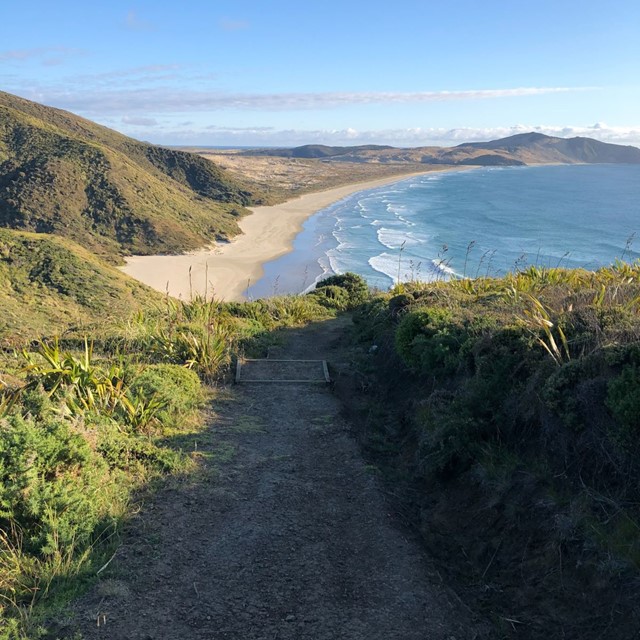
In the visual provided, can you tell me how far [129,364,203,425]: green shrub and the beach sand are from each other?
45.8 feet

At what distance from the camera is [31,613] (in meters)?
3.63

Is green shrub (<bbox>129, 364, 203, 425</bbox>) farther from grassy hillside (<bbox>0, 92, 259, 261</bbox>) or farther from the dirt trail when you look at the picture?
grassy hillside (<bbox>0, 92, 259, 261</bbox>)

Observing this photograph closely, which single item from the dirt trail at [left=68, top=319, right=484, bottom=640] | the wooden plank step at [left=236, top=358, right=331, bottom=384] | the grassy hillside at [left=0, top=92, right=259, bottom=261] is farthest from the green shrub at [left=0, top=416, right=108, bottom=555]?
the grassy hillside at [left=0, top=92, right=259, bottom=261]

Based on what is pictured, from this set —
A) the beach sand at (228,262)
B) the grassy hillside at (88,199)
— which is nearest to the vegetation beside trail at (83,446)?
the beach sand at (228,262)

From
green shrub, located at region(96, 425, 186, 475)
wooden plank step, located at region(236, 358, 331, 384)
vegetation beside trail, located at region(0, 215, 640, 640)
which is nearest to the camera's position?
vegetation beside trail, located at region(0, 215, 640, 640)

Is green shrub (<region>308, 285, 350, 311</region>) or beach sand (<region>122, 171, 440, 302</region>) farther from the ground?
green shrub (<region>308, 285, 350, 311</region>)

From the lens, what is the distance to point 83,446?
16.6ft

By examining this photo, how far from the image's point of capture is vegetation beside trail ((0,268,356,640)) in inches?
157

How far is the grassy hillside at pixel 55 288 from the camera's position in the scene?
20.9 m

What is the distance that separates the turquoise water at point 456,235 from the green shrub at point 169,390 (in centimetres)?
1172

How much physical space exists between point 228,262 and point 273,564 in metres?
38.4

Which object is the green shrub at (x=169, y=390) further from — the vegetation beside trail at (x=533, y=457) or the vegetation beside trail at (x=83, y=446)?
the vegetation beside trail at (x=533, y=457)

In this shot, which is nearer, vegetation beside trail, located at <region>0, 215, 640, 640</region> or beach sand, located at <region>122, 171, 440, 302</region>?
vegetation beside trail, located at <region>0, 215, 640, 640</region>

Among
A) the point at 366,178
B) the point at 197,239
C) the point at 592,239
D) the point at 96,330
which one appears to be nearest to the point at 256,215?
the point at 197,239
